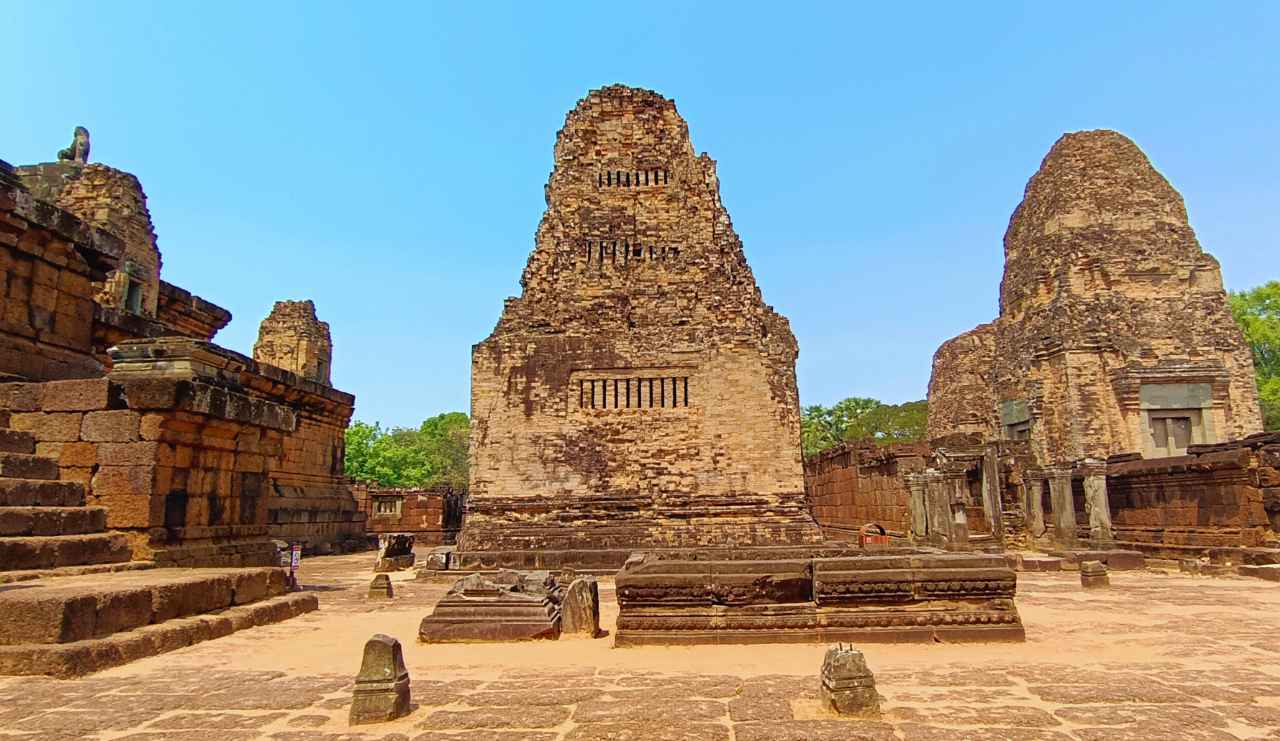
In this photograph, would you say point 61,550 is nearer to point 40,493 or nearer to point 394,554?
point 40,493

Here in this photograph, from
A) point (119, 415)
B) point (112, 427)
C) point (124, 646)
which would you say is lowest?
point (124, 646)

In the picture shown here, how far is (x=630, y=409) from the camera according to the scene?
14.2 metres

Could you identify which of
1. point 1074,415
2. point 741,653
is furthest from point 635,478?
point 1074,415

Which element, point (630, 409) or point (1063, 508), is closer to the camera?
point (630, 409)

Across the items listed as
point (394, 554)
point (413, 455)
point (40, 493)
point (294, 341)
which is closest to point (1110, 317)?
point (394, 554)

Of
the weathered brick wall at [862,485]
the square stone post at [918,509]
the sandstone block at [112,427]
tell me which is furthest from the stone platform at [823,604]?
the weathered brick wall at [862,485]

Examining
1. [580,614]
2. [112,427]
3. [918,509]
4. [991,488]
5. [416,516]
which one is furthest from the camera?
[416,516]

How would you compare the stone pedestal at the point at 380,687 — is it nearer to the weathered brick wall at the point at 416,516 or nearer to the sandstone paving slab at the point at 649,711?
the sandstone paving slab at the point at 649,711

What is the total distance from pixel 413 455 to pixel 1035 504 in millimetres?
40952

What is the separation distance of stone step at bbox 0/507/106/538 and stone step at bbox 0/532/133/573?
0.08m

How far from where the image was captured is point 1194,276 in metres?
25.5

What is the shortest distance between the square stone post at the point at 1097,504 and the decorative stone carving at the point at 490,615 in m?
12.9

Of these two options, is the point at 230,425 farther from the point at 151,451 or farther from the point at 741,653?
the point at 741,653

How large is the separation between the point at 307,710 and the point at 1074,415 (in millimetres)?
26151
